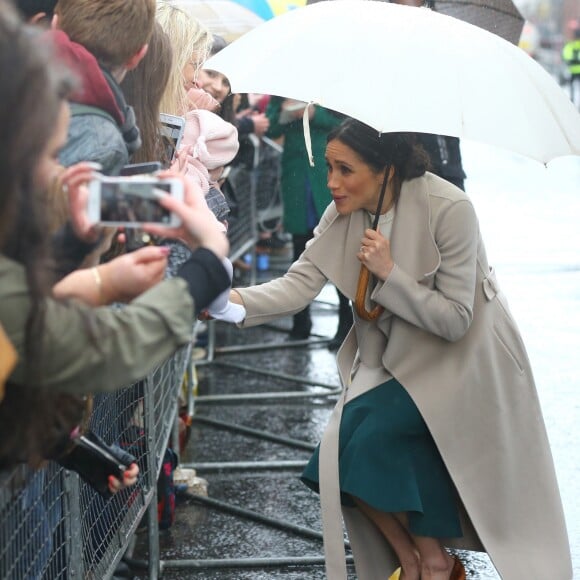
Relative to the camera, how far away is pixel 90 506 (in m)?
3.86

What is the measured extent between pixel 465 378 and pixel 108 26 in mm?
1810

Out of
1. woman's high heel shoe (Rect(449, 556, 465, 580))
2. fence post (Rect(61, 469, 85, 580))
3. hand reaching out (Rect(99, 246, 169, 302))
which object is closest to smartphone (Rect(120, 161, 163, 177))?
hand reaching out (Rect(99, 246, 169, 302))

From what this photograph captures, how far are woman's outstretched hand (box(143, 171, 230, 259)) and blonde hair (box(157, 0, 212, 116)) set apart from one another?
1.68 meters

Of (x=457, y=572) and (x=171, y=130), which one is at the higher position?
(x=171, y=130)

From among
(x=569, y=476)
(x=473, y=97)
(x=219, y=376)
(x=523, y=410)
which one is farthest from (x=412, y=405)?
Result: (x=219, y=376)

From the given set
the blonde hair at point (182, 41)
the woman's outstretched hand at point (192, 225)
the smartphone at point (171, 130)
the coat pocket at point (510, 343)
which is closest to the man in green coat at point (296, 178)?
the blonde hair at point (182, 41)

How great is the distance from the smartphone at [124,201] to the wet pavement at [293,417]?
2.86 metres

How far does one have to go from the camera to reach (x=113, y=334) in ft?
8.07

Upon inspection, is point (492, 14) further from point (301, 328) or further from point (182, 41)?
point (301, 328)

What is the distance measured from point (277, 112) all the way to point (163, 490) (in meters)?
3.72

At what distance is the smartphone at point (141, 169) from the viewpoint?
2938 mm

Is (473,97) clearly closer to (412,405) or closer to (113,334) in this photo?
(412,405)

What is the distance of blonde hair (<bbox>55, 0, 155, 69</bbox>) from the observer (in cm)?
325

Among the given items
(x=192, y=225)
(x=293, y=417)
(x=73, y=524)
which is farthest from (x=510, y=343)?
(x=293, y=417)
